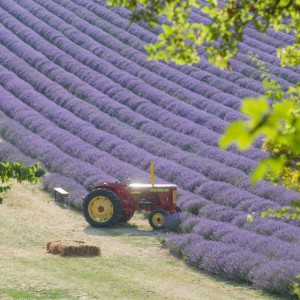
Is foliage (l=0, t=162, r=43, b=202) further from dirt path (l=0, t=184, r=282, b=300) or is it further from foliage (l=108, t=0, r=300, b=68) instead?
foliage (l=108, t=0, r=300, b=68)

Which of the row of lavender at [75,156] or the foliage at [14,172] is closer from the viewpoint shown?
the foliage at [14,172]

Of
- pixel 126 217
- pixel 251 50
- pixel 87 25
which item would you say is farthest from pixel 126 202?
pixel 87 25

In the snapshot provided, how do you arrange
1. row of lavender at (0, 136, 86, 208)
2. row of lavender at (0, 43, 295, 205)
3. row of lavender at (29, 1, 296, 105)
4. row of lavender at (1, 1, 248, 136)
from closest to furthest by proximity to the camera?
row of lavender at (0, 43, 295, 205)
row of lavender at (0, 136, 86, 208)
row of lavender at (1, 1, 248, 136)
row of lavender at (29, 1, 296, 105)

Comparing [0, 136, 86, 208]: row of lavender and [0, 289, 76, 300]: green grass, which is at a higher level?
[0, 136, 86, 208]: row of lavender

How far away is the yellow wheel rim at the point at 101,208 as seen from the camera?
1627 centimetres

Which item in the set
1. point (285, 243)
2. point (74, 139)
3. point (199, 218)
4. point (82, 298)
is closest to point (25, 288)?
point (82, 298)

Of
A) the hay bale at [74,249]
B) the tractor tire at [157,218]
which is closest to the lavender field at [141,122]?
the tractor tire at [157,218]

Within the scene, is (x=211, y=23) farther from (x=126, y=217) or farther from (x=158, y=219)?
(x=126, y=217)

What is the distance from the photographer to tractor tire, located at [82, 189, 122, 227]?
1614 cm

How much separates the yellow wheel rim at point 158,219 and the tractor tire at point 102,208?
2.22 ft

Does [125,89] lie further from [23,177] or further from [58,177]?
[23,177]

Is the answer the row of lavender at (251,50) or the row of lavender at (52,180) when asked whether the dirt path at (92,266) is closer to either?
the row of lavender at (52,180)

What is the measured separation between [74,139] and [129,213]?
21.5 feet

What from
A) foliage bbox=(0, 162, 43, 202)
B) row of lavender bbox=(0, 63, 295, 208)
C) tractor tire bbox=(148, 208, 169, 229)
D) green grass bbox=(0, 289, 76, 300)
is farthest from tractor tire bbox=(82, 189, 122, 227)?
foliage bbox=(0, 162, 43, 202)
